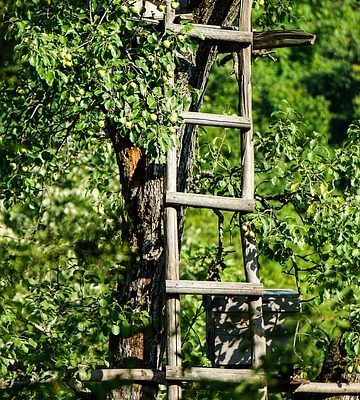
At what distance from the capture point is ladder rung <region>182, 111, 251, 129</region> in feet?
12.6

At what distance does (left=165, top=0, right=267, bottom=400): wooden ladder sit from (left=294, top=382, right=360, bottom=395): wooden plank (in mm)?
478

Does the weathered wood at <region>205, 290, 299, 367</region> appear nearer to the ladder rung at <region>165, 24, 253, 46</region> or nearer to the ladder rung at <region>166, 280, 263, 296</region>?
the ladder rung at <region>166, 280, 263, 296</region>

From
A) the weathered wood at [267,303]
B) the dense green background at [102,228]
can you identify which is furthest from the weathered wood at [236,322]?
the dense green background at [102,228]

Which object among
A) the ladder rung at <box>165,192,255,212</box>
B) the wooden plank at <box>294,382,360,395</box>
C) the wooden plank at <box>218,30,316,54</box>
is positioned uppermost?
the wooden plank at <box>218,30,316,54</box>

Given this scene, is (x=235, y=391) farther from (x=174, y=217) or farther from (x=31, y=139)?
(x=31, y=139)

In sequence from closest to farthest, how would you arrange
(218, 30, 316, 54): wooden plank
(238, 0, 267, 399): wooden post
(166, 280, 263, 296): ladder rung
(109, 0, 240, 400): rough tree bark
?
(166, 280, 263, 296): ladder rung, (238, 0, 267, 399): wooden post, (109, 0, 240, 400): rough tree bark, (218, 30, 316, 54): wooden plank

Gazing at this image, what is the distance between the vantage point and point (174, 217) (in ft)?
12.5

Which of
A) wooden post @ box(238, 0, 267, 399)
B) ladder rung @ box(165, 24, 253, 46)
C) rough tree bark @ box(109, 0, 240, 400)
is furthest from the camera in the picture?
rough tree bark @ box(109, 0, 240, 400)

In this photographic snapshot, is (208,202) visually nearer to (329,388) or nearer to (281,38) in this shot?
(281,38)

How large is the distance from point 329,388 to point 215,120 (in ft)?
4.18

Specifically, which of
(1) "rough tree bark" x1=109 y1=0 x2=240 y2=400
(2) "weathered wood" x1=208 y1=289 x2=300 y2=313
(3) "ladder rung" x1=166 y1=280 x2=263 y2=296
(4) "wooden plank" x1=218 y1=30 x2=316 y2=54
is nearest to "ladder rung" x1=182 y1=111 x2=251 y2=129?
(1) "rough tree bark" x1=109 y1=0 x2=240 y2=400

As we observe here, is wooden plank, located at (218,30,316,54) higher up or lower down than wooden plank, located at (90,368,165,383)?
higher up

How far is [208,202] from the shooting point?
151 inches

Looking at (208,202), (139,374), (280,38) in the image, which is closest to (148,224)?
(208,202)
